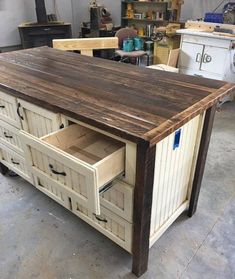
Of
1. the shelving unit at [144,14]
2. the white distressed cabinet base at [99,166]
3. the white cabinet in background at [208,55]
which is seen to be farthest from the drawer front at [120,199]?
the shelving unit at [144,14]

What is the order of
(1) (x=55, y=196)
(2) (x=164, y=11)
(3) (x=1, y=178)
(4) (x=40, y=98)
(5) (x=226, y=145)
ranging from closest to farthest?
1. (4) (x=40, y=98)
2. (1) (x=55, y=196)
3. (3) (x=1, y=178)
4. (5) (x=226, y=145)
5. (2) (x=164, y=11)

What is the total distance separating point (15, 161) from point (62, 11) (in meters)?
4.55

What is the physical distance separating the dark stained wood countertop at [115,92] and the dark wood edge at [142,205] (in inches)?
3.4

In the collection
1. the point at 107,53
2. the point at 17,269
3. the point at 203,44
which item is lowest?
the point at 17,269

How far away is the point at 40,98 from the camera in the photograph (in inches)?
48.4

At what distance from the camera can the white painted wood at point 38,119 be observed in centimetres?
127

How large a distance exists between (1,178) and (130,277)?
126cm

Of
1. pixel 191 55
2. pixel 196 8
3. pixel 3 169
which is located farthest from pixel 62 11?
pixel 3 169

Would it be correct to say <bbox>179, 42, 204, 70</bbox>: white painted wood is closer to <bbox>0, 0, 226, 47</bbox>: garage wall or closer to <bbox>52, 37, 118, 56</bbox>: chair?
<bbox>0, 0, 226, 47</bbox>: garage wall

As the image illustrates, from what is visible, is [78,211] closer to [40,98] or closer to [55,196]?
[55,196]

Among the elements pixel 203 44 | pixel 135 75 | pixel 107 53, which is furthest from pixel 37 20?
pixel 135 75

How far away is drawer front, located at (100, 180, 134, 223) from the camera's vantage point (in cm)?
110

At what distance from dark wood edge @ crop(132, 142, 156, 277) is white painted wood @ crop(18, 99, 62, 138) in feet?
1.59

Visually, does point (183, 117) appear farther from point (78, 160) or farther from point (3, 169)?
point (3, 169)
